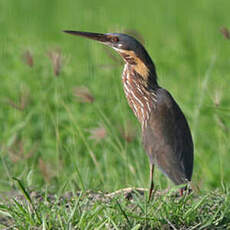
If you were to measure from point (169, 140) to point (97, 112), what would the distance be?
1.63m

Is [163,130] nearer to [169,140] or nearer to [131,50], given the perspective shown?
[169,140]

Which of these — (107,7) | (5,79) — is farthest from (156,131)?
(107,7)

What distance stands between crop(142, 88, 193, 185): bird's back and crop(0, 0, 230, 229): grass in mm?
186

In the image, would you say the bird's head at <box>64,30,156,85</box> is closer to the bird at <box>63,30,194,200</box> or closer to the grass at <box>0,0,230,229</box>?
the bird at <box>63,30,194,200</box>

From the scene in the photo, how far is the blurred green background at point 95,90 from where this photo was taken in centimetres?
548

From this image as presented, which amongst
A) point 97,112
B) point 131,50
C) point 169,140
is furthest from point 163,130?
point 97,112

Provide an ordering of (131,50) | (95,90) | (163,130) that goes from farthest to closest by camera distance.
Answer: (95,90) < (131,50) < (163,130)

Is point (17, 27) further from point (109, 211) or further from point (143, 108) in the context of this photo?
point (109, 211)

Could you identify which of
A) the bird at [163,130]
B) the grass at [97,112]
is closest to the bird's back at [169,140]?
the bird at [163,130]

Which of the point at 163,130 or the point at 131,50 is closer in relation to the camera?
the point at 163,130

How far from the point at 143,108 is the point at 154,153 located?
0.32 metres

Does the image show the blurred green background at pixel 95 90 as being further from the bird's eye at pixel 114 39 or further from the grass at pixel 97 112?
the bird's eye at pixel 114 39

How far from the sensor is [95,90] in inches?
330

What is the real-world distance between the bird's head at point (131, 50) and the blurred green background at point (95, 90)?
0.36 meters
